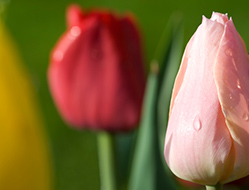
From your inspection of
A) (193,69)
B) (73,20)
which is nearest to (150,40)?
(73,20)

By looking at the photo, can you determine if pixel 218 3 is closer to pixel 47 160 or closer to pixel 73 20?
pixel 73 20

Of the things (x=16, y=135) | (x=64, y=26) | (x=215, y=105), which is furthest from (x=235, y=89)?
(x=64, y=26)

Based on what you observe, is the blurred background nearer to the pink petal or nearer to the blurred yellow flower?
the blurred yellow flower

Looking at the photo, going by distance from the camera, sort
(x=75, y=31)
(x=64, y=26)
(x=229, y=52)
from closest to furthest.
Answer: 1. (x=229, y=52)
2. (x=75, y=31)
3. (x=64, y=26)

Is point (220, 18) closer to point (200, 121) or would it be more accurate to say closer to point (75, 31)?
point (200, 121)

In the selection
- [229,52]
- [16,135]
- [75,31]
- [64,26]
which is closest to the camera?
[229,52]
